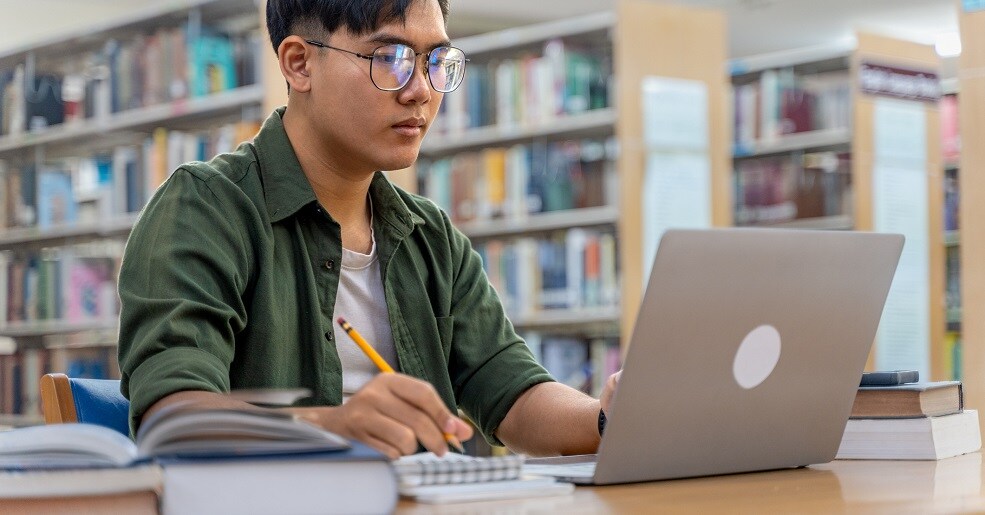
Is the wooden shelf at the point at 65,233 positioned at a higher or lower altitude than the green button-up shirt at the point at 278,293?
higher

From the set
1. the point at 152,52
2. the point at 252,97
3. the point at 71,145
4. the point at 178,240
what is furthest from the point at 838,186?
the point at 178,240

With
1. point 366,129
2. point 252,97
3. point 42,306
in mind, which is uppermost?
point 252,97

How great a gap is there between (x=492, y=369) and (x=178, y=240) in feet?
1.68

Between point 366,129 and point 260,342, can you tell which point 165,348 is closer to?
point 260,342

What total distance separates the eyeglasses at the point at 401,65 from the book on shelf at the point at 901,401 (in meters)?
0.65

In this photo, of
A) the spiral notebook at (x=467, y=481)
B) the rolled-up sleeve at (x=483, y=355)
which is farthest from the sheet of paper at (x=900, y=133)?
the spiral notebook at (x=467, y=481)

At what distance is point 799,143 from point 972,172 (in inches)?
96.8

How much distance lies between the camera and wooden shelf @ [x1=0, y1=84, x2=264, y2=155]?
486 cm

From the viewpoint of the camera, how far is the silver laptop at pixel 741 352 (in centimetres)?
103

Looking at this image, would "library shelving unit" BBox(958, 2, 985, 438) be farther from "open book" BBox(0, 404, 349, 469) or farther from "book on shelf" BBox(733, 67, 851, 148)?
"open book" BBox(0, 404, 349, 469)

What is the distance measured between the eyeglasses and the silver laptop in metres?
0.56

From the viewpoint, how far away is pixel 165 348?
1.27 m

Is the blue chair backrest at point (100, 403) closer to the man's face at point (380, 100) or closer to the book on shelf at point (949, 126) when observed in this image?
the man's face at point (380, 100)

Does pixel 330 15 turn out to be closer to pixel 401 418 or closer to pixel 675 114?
pixel 401 418
